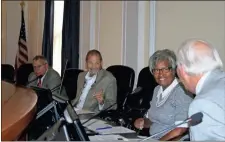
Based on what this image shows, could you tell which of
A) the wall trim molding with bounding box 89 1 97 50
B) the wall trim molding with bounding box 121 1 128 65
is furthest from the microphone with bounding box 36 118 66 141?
the wall trim molding with bounding box 89 1 97 50

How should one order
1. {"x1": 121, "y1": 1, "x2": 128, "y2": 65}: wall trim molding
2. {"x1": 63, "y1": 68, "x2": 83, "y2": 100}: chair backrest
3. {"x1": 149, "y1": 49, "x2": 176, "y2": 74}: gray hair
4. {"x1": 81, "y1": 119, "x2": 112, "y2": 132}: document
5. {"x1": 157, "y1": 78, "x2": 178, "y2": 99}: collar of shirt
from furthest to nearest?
{"x1": 121, "y1": 1, "x2": 128, "y2": 65}: wall trim molding, {"x1": 63, "y1": 68, "x2": 83, "y2": 100}: chair backrest, {"x1": 149, "y1": 49, "x2": 176, "y2": 74}: gray hair, {"x1": 157, "y1": 78, "x2": 178, "y2": 99}: collar of shirt, {"x1": 81, "y1": 119, "x2": 112, "y2": 132}: document

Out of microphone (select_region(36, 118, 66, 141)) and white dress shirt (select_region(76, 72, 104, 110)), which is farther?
white dress shirt (select_region(76, 72, 104, 110))

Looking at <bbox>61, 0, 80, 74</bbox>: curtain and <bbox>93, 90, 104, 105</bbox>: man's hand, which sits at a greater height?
<bbox>61, 0, 80, 74</bbox>: curtain

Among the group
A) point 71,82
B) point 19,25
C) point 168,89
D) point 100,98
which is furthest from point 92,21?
point 168,89

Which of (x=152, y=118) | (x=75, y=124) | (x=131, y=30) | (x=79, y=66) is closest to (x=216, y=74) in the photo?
(x=75, y=124)

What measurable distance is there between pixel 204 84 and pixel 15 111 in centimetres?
85

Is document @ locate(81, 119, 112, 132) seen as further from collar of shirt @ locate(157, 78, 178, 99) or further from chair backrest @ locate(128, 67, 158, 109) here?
chair backrest @ locate(128, 67, 158, 109)

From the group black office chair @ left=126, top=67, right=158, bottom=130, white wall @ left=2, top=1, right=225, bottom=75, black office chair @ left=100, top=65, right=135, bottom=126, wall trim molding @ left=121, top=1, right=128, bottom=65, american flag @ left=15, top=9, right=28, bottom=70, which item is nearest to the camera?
black office chair @ left=126, top=67, right=158, bottom=130

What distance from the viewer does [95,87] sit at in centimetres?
407

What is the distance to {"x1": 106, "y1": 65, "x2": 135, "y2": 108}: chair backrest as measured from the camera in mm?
4118

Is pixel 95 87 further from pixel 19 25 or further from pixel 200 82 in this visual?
pixel 19 25

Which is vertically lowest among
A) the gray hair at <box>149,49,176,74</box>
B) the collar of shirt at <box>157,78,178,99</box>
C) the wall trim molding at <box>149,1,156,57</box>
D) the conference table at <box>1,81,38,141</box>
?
the collar of shirt at <box>157,78,178,99</box>

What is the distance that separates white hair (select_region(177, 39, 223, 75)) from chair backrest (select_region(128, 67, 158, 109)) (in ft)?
6.88

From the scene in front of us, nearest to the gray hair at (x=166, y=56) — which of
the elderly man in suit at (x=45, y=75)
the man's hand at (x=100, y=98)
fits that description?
the man's hand at (x=100, y=98)
